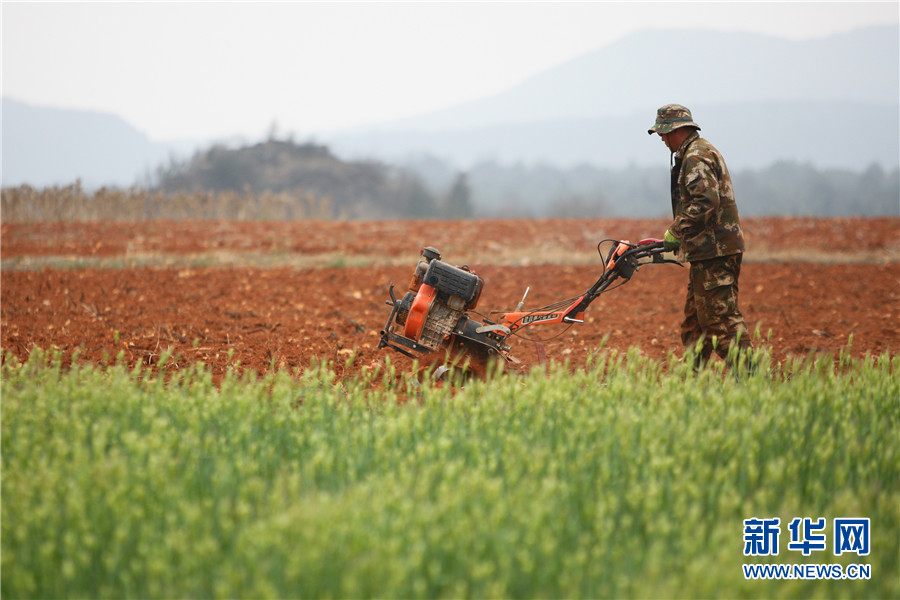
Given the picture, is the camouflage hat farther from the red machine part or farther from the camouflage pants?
the red machine part

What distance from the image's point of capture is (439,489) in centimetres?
305

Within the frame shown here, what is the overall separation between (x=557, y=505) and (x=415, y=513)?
2.18 feet

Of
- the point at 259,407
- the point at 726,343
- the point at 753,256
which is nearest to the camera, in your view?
the point at 259,407

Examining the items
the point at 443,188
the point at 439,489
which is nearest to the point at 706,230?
the point at 439,489

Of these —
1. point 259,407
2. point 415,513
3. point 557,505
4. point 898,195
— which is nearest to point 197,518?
point 415,513

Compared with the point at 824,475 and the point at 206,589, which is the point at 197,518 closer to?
the point at 206,589

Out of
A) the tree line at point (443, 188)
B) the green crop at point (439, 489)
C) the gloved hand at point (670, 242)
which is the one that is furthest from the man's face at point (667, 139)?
the tree line at point (443, 188)

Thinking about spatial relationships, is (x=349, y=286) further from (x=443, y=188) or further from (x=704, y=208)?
(x=443, y=188)

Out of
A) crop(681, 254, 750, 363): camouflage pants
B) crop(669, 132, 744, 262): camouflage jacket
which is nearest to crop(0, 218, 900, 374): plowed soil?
crop(681, 254, 750, 363): camouflage pants

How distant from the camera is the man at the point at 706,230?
5566 millimetres

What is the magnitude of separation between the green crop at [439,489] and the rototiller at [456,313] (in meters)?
0.84

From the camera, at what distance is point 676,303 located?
379 inches

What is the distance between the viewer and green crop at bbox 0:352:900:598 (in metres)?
2.58

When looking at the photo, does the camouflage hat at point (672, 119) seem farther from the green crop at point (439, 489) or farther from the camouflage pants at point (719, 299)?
the green crop at point (439, 489)
